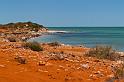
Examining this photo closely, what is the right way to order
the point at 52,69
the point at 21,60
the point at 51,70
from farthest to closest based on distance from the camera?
the point at 21,60
the point at 52,69
the point at 51,70

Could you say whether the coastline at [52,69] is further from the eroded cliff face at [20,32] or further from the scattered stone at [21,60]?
the eroded cliff face at [20,32]

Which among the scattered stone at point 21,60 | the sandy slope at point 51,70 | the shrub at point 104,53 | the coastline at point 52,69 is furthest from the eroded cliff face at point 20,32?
the scattered stone at point 21,60

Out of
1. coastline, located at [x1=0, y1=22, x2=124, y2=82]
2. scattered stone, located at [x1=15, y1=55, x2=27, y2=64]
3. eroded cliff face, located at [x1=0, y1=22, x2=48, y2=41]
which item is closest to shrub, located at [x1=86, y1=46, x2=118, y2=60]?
coastline, located at [x1=0, y1=22, x2=124, y2=82]

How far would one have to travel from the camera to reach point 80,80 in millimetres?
13164

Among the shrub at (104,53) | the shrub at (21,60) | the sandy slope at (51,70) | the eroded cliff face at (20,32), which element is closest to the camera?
the sandy slope at (51,70)

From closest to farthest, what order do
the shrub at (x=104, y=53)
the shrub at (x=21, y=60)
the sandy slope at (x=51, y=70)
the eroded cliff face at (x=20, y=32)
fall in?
A: the sandy slope at (x=51, y=70), the shrub at (x=21, y=60), the shrub at (x=104, y=53), the eroded cliff face at (x=20, y=32)

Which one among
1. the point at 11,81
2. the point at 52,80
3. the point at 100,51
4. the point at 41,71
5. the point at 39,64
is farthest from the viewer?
the point at 100,51

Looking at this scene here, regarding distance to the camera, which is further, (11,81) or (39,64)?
(39,64)

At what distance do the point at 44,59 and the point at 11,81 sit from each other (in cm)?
435

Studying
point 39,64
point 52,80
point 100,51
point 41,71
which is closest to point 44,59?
point 39,64

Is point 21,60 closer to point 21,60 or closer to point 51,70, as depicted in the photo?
point 21,60

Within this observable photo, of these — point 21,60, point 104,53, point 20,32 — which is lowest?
point 20,32

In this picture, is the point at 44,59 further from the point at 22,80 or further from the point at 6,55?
the point at 22,80

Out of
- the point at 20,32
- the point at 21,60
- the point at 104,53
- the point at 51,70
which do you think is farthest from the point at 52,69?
the point at 20,32
